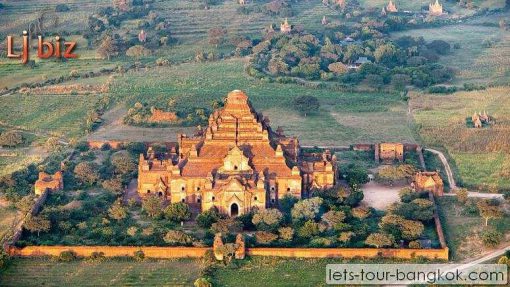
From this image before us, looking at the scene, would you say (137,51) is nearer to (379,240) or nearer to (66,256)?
(66,256)

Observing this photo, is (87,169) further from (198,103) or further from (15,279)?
(198,103)

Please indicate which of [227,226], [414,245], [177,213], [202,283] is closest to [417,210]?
[414,245]

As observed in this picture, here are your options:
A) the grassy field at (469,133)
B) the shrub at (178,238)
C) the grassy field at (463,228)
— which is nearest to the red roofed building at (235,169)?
the shrub at (178,238)

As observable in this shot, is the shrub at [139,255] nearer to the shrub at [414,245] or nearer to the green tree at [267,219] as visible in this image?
the green tree at [267,219]

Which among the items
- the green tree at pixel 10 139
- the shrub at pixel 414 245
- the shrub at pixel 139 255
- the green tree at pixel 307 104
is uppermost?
the green tree at pixel 307 104

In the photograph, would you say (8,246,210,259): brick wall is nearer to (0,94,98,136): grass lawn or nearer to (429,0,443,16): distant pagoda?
(0,94,98,136): grass lawn

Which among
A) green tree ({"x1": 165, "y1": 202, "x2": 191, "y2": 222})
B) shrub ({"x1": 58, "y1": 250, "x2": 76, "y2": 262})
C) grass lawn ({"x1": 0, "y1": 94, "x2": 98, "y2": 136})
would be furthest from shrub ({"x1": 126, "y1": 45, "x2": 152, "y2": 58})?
shrub ({"x1": 58, "y1": 250, "x2": 76, "y2": 262})
